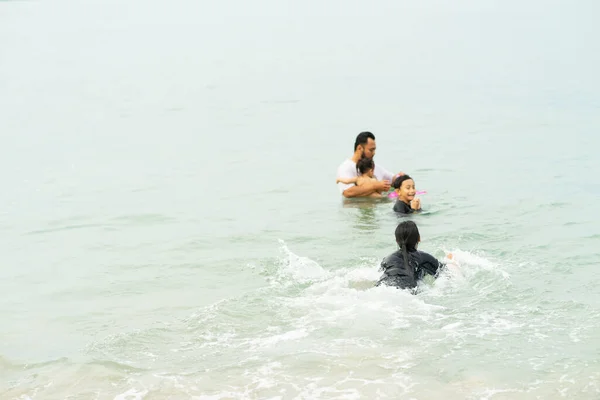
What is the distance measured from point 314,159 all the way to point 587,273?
9670 millimetres

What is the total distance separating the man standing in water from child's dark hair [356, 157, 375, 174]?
0.07 m

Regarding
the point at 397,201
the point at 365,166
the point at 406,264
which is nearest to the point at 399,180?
the point at 397,201

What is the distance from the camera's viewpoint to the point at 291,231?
14.2 metres

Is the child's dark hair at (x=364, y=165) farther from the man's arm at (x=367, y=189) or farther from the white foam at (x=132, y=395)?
the white foam at (x=132, y=395)

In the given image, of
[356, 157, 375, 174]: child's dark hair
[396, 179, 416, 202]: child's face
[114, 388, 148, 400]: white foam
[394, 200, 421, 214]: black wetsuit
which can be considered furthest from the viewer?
[356, 157, 375, 174]: child's dark hair

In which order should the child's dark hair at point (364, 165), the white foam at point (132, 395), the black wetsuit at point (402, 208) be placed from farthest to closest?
1. the child's dark hair at point (364, 165)
2. the black wetsuit at point (402, 208)
3. the white foam at point (132, 395)

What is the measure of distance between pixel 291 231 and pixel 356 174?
2.27 meters

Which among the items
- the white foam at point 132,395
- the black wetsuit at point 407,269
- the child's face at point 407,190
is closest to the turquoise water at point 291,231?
the white foam at point 132,395

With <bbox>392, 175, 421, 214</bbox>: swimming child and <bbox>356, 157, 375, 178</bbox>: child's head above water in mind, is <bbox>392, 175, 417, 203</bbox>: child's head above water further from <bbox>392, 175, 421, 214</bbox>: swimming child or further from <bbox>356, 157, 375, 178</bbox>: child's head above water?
<bbox>356, 157, 375, 178</bbox>: child's head above water

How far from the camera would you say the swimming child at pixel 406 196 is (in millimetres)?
14331

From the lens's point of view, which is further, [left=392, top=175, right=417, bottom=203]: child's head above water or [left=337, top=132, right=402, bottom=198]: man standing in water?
[left=337, top=132, right=402, bottom=198]: man standing in water

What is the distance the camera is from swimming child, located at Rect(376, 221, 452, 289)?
33.3ft

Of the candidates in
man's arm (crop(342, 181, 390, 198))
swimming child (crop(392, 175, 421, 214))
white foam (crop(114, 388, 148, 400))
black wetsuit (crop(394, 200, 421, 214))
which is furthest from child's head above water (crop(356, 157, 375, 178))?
white foam (crop(114, 388, 148, 400))

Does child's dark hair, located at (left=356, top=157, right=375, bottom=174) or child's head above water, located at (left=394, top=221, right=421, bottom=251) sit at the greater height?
child's dark hair, located at (left=356, top=157, right=375, bottom=174)
